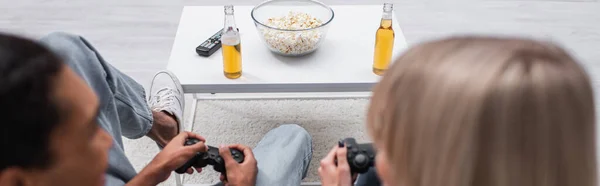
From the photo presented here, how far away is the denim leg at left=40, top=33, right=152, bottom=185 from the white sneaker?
0.39 ft

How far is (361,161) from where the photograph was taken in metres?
0.97

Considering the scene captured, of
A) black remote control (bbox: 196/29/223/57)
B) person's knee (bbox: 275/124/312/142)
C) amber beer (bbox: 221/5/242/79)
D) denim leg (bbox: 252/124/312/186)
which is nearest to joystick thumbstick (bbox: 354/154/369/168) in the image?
denim leg (bbox: 252/124/312/186)

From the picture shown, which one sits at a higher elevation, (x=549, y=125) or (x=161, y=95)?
(x=549, y=125)

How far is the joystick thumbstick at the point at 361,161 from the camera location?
0.97 m

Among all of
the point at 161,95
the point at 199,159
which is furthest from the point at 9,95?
the point at 161,95

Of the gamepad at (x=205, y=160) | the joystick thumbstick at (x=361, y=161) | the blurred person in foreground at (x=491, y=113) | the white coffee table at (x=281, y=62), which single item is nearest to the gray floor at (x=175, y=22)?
the white coffee table at (x=281, y=62)

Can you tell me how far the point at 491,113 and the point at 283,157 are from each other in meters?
0.78

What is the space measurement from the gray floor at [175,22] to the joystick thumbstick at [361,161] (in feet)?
3.13

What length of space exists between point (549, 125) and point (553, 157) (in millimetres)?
40

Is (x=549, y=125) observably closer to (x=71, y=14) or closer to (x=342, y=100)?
(x=342, y=100)

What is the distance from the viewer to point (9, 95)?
0.50 metres

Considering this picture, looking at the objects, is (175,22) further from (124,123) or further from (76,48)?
(76,48)

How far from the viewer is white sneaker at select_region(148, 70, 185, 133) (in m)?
1.40

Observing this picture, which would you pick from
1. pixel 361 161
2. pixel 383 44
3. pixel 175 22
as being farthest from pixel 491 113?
pixel 175 22
